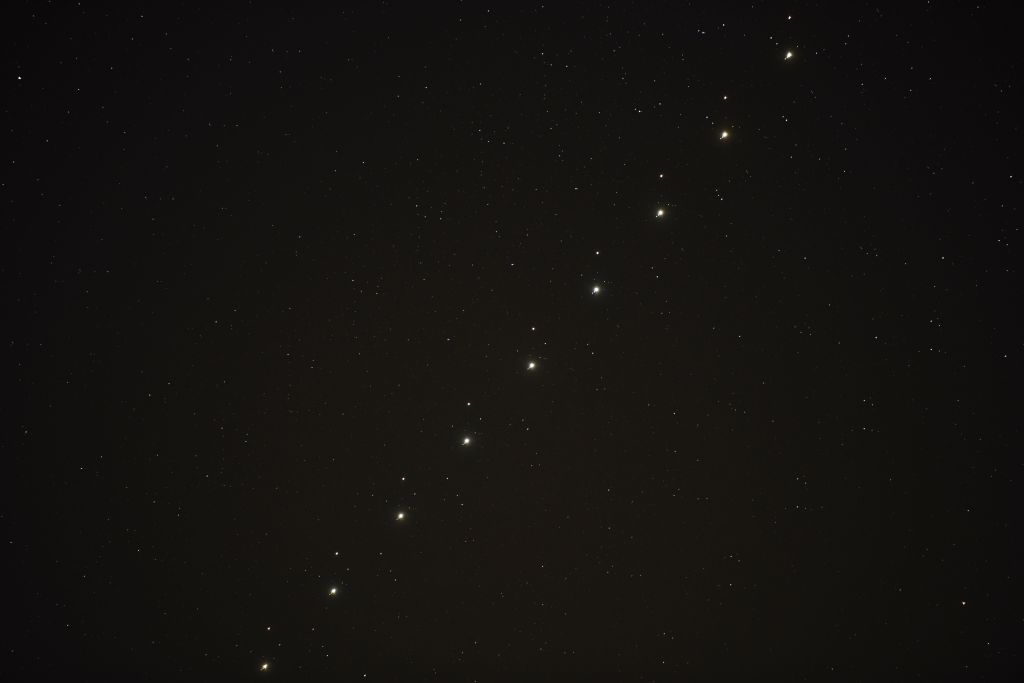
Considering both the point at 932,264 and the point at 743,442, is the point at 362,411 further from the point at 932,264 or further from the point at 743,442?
the point at 932,264

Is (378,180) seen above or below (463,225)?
above

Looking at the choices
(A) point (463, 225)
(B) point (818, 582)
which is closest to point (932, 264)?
(B) point (818, 582)

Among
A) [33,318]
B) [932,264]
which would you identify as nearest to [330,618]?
[33,318]

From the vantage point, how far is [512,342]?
3.35ft

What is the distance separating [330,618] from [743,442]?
2.37 ft

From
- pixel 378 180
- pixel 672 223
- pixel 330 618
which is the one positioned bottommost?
pixel 330 618

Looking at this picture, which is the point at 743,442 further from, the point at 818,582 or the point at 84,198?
the point at 84,198

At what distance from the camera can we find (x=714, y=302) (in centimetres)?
103

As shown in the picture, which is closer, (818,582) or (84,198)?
(84,198)

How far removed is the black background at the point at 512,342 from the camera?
965 millimetres

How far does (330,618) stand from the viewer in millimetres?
1034

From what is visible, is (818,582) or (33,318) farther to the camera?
(818,582)

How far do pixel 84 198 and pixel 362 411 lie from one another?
0.51 m

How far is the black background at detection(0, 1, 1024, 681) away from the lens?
0.96 m
